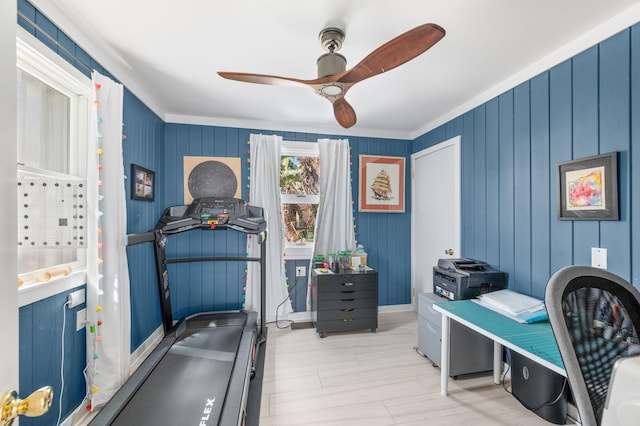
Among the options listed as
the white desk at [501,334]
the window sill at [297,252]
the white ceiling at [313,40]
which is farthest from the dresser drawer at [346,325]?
the white ceiling at [313,40]

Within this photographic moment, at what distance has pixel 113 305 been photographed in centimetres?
180

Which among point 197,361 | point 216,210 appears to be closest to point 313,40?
point 216,210

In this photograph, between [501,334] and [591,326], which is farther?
[501,334]

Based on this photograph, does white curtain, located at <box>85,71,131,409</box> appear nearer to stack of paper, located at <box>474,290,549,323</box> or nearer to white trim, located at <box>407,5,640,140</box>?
stack of paper, located at <box>474,290,549,323</box>

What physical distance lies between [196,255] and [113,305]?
1318mm

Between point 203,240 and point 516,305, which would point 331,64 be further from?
point 203,240

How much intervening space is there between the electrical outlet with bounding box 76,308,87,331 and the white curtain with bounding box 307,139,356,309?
7.01 feet

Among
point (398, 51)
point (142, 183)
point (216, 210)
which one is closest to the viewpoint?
point (398, 51)

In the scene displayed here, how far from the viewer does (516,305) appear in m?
1.85

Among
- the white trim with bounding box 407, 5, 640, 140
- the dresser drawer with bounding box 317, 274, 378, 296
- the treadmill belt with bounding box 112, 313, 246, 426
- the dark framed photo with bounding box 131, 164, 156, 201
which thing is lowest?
the treadmill belt with bounding box 112, 313, 246, 426

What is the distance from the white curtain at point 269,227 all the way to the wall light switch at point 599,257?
2650 mm

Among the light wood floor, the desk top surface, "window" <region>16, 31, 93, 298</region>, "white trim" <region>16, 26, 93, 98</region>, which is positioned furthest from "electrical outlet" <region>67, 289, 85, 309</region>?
the desk top surface

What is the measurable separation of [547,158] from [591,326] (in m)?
1.60

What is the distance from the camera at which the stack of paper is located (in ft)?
5.67
